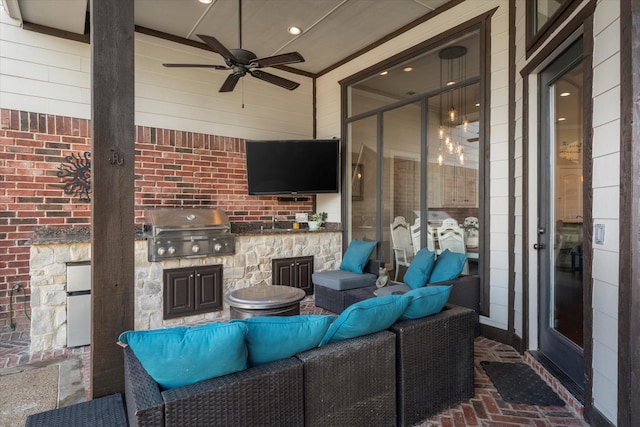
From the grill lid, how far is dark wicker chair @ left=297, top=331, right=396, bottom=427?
8.70 ft

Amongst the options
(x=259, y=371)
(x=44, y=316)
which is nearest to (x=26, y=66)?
(x=44, y=316)

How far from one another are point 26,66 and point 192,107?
170 cm

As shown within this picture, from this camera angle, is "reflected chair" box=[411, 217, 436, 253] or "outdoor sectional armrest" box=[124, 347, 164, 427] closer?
"outdoor sectional armrest" box=[124, 347, 164, 427]

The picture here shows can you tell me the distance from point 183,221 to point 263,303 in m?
1.59

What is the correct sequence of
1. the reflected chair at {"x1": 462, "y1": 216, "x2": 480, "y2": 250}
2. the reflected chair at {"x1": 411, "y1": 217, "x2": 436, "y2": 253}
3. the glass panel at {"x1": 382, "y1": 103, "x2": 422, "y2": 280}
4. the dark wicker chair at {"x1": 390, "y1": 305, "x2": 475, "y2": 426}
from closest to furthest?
the dark wicker chair at {"x1": 390, "y1": 305, "x2": 475, "y2": 426} → the reflected chair at {"x1": 462, "y1": 216, "x2": 480, "y2": 250} → the reflected chair at {"x1": 411, "y1": 217, "x2": 436, "y2": 253} → the glass panel at {"x1": 382, "y1": 103, "x2": 422, "y2": 280}

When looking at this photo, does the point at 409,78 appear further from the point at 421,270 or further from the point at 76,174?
the point at 76,174

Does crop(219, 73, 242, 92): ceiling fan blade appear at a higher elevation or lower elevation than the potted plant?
higher

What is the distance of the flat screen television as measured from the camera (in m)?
4.98

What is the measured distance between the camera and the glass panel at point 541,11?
2.56 m

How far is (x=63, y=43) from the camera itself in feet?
12.8

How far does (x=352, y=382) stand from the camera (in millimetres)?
1771

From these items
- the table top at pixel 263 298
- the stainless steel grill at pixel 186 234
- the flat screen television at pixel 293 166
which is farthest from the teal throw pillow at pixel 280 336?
the flat screen television at pixel 293 166

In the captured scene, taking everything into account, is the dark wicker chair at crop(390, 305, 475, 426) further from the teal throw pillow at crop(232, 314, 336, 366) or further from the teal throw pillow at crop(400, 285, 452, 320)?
the teal throw pillow at crop(232, 314, 336, 366)

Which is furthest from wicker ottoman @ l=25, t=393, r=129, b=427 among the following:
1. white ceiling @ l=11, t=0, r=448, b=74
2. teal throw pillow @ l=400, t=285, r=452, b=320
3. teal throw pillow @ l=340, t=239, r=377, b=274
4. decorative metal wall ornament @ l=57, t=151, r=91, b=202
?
white ceiling @ l=11, t=0, r=448, b=74
